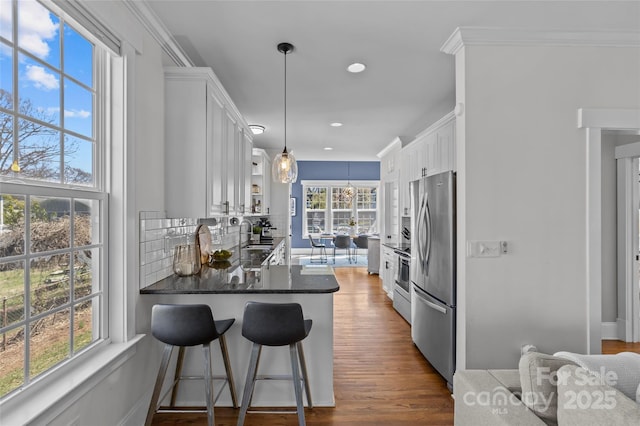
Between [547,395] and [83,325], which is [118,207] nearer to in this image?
[83,325]

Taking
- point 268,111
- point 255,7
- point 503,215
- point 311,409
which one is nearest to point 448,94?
point 503,215

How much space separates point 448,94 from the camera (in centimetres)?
370

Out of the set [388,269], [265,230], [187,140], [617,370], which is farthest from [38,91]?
[388,269]

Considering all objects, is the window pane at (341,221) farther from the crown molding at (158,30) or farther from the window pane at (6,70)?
the window pane at (6,70)

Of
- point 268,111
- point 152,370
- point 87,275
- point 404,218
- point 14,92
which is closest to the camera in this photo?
point 14,92

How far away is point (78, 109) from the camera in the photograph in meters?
1.76

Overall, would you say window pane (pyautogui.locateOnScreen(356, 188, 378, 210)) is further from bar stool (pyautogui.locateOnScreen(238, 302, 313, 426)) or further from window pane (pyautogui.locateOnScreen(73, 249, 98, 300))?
window pane (pyautogui.locateOnScreen(73, 249, 98, 300))

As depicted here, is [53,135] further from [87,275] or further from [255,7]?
[255,7]

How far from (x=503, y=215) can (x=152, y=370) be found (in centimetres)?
265

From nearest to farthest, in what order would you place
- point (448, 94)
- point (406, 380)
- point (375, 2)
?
1. point (375, 2)
2. point (406, 380)
3. point (448, 94)

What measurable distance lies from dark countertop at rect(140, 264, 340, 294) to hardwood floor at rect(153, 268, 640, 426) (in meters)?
0.68

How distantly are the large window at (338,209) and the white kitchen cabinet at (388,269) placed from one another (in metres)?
3.81

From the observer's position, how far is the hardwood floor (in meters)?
2.27

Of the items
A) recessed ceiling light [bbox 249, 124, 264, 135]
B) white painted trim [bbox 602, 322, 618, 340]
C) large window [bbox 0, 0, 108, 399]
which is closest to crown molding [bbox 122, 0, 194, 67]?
large window [bbox 0, 0, 108, 399]
